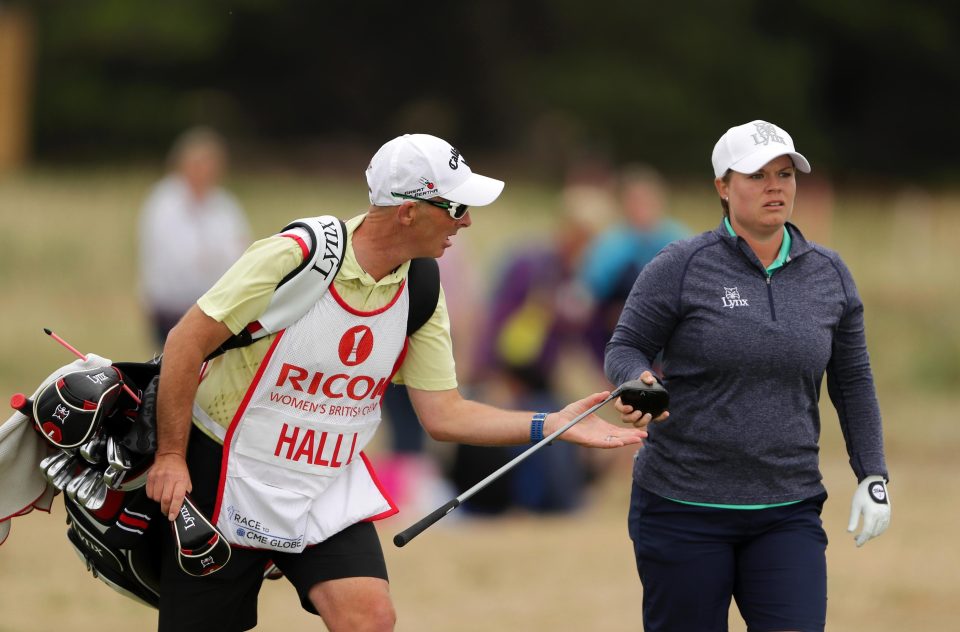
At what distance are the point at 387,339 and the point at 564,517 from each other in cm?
561

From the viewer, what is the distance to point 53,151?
1384 inches

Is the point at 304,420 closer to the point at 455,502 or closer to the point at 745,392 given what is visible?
the point at 455,502

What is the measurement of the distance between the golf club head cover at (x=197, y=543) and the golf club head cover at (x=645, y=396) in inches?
49.3

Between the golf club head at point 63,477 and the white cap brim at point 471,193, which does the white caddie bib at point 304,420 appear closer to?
the white cap brim at point 471,193

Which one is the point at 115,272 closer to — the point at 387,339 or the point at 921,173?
the point at 387,339

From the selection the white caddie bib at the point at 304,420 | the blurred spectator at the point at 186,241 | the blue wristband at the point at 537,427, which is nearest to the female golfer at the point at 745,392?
the blue wristband at the point at 537,427

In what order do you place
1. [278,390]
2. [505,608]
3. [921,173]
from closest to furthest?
[278,390] < [505,608] < [921,173]

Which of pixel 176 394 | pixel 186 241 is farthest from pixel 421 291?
pixel 186 241

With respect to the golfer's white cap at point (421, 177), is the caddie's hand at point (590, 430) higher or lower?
lower

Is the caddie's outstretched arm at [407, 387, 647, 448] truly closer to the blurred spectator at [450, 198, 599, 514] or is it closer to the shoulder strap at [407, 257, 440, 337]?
the shoulder strap at [407, 257, 440, 337]

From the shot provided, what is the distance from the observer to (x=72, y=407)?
4.09 m

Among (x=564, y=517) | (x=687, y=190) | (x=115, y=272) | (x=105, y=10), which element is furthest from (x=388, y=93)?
Result: (x=564, y=517)

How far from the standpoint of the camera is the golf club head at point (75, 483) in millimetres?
4281

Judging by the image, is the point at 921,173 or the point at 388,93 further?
the point at 388,93
